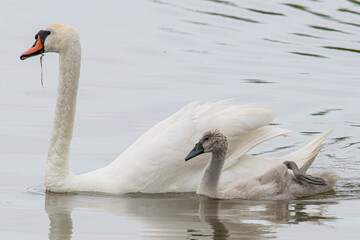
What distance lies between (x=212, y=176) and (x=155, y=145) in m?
Result: 0.65

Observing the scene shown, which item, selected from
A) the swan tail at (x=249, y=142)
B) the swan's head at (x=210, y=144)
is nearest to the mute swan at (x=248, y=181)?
the swan's head at (x=210, y=144)

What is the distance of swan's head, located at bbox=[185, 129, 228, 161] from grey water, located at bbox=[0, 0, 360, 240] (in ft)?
1.66

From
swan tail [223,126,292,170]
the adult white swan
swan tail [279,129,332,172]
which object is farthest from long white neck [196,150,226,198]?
swan tail [279,129,332,172]

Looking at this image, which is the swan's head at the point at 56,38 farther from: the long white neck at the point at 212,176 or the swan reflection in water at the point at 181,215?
the long white neck at the point at 212,176

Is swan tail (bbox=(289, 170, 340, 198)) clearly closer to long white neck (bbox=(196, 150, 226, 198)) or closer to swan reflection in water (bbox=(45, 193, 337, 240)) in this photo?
swan reflection in water (bbox=(45, 193, 337, 240))

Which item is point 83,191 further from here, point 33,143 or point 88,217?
point 33,143

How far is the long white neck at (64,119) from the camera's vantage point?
10.5 meters

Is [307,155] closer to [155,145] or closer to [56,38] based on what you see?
[155,145]

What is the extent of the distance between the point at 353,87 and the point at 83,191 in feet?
21.2

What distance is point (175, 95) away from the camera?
14.6m

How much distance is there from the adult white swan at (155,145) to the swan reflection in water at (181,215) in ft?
0.45

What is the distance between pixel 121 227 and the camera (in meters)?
8.88

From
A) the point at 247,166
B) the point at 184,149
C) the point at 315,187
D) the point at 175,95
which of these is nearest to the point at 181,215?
the point at 184,149

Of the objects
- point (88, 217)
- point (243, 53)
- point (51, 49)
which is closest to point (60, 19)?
point (243, 53)
